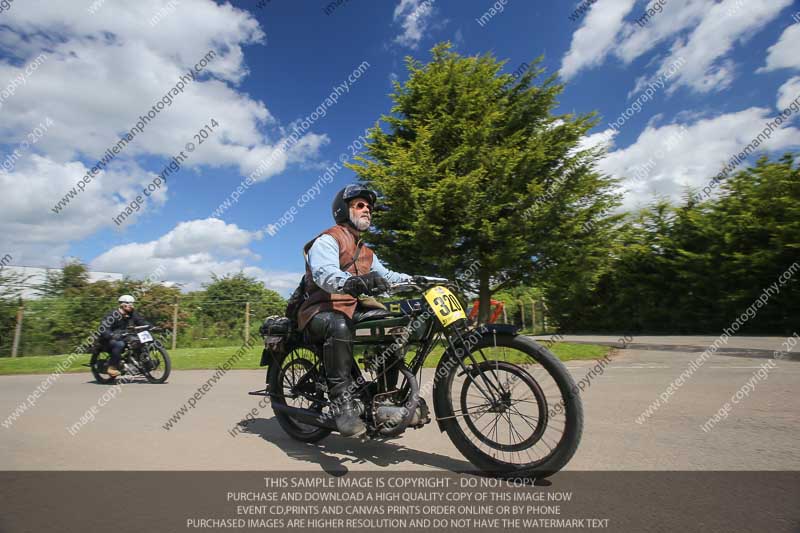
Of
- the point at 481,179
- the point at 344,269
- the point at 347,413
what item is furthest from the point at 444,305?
the point at 481,179

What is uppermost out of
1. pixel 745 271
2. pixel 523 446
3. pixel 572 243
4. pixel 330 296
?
pixel 572 243

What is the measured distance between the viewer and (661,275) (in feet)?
54.6

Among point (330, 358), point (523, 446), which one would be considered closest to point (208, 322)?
point (330, 358)

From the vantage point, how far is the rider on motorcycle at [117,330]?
7.73 metres

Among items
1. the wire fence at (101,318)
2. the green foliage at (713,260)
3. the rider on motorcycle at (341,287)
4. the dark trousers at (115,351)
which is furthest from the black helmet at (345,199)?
the green foliage at (713,260)

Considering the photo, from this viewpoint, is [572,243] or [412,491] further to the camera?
[572,243]

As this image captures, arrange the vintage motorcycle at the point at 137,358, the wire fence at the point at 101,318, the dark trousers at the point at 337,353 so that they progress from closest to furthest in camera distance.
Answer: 1. the dark trousers at the point at 337,353
2. the vintage motorcycle at the point at 137,358
3. the wire fence at the point at 101,318

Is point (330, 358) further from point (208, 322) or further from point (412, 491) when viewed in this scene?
point (208, 322)

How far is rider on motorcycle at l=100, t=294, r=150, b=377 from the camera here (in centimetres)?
773

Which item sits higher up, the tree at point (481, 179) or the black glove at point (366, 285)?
the tree at point (481, 179)

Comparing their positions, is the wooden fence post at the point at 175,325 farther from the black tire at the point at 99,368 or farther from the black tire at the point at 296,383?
the black tire at the point at 296,383

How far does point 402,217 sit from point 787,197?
1209cm

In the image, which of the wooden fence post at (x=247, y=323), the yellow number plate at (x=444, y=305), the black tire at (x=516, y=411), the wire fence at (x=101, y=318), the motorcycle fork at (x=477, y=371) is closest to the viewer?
the black tire at (x=516, y=411)

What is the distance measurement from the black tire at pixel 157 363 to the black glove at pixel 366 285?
6.55m
